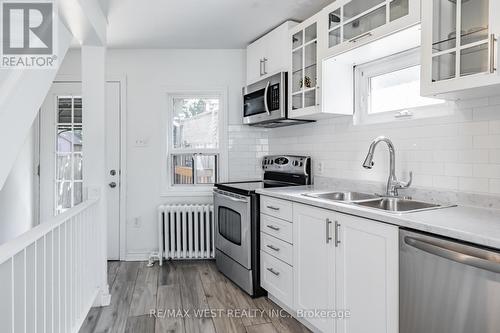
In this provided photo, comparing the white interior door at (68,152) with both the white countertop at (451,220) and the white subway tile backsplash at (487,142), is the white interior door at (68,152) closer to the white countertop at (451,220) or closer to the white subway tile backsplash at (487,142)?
the white countertop at (451,220)

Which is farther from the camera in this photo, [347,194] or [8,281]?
[347,194]

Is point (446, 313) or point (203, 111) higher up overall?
point (203, 111)

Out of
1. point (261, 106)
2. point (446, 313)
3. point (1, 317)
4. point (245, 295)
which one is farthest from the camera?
point (261, 106)

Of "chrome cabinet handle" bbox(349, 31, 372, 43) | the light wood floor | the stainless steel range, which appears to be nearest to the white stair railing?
the light wood floor

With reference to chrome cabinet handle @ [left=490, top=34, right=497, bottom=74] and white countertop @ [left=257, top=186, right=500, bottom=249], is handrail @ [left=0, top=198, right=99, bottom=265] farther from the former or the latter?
chrome cabinet handle @ [left=490, top=34, right=497, bottom=74]

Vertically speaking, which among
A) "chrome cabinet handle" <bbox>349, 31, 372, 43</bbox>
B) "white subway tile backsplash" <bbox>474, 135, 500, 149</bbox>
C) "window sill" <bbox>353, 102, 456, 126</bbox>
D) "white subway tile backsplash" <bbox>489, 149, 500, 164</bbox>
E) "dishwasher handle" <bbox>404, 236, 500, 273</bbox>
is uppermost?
"chrome cabinet handle" <bbox>349, 31, 372, 43</bbox>

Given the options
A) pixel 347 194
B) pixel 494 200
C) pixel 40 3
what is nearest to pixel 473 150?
pixel 494 200

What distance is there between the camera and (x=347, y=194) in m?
2.47

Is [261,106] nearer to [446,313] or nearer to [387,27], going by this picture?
[387,27]

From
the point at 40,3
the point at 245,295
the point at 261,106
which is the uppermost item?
the point at 40,3

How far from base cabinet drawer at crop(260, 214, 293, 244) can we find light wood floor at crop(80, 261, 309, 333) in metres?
0.58

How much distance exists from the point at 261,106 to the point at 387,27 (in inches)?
58.7

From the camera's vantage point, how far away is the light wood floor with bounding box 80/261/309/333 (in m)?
2.27

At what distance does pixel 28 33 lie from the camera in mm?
2055
